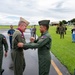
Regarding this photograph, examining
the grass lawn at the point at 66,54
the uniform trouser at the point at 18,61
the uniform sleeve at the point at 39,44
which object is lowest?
the grass lawn at the point at 66,54

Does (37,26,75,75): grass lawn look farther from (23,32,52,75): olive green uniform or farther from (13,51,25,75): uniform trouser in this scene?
(23,32,52,75): olive green uniform

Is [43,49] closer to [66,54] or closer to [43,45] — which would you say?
[43,45]

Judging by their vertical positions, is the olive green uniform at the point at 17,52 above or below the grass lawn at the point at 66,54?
above

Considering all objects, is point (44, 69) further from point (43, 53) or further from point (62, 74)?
point (62, 74)

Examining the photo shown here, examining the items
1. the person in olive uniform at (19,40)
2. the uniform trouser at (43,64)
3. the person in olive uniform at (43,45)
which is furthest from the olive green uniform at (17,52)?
the uniform trouser at (43,64)

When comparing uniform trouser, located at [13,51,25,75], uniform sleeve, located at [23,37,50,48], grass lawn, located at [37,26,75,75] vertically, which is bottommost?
grass lawn, located at [37,26,75,75]

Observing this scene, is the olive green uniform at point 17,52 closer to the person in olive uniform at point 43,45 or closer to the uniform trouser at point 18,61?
the uniform trouser at point 18,61

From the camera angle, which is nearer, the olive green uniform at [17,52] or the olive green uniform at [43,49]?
the olive green uniform at [43,49]

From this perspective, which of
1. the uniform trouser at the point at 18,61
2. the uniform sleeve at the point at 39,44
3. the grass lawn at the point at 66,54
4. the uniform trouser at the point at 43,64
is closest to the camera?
the uniform sleeve at the point at 39,44

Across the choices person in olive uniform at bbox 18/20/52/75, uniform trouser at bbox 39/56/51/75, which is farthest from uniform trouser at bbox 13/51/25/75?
uniform trouser at bbox 39/56/51/75

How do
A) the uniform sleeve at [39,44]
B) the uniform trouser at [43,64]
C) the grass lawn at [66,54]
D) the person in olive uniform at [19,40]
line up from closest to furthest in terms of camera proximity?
the uniform sleeve at [39,44], the uniform trouser at [43,64], the person in olive uniform at [19,40], the grass lawn at [66,54]

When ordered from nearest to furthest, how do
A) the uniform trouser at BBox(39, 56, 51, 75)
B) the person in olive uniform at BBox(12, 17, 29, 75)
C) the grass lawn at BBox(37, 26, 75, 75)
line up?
the uniform trouser at BBox(39, 56, 51, 75) < the person in olive uniform at BBox(12, 17, 29, 75) < the grass lawn at BBox(37, 26, 75, 75)

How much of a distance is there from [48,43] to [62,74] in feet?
11.4

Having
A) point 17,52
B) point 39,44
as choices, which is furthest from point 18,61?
point 39,44
